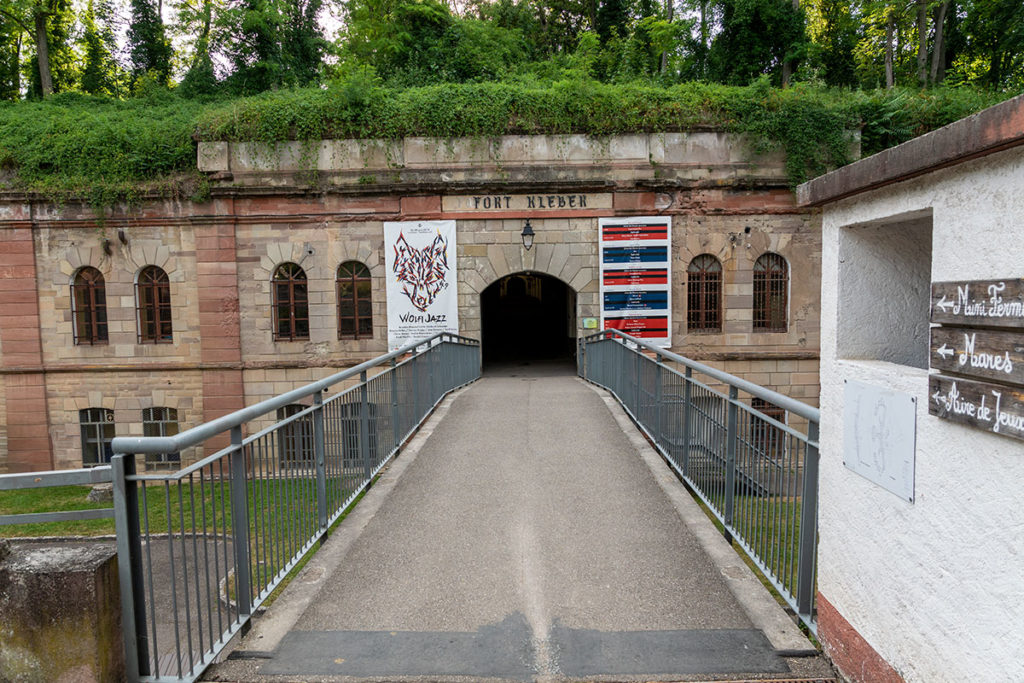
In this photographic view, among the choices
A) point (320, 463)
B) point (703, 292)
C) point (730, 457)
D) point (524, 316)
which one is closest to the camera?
point (730, 457)

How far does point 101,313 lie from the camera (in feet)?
56.6

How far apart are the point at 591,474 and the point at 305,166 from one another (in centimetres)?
1295

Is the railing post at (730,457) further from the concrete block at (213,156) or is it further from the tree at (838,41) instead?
the tree at (838,41)

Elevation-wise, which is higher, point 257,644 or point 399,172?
point 399,172

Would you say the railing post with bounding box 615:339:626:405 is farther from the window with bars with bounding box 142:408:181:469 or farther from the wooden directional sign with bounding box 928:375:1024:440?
the window with bars with bounding box 142:408:181:469

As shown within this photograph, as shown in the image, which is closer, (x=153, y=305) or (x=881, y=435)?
(x=881, y=435)

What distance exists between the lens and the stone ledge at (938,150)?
6.45 feet

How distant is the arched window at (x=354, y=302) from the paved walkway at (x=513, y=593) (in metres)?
10.8

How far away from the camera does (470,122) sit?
1633 cm

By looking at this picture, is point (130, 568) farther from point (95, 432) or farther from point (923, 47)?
point (923, 47)

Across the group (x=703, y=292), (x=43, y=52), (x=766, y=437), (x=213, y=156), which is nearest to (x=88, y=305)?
(x=213, y=156)

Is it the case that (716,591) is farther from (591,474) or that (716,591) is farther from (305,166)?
(305,166)

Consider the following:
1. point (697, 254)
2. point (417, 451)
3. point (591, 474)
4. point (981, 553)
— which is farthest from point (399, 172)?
point (981, 553)

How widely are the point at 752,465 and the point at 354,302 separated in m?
13.9
